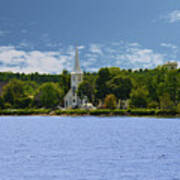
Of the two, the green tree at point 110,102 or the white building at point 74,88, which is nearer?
the green tree at point 110,102

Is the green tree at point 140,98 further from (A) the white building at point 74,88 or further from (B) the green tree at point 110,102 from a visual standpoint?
(A) the white building at point 74,88

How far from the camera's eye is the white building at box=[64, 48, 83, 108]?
420 ft

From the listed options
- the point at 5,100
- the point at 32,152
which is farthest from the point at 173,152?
the point at 5,100

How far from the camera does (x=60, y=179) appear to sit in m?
16.0

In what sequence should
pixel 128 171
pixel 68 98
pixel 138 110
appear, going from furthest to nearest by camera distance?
pixel 68 98, pixel 138 110, pixel 128 171

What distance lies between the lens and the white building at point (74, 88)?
5034 inches

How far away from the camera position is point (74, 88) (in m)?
130

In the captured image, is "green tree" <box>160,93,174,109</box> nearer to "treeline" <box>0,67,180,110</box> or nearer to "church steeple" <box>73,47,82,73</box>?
"treeline" <box>0,67,180,110</box>

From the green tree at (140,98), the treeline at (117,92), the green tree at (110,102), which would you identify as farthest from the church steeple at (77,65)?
the green tree at (140,98)

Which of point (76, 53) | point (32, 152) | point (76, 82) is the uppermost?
point (76, 53)

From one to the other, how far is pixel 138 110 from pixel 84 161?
6687cm

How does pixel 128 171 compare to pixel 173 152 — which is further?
pixel 173 152

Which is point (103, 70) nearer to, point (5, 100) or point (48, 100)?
point (48, 100)

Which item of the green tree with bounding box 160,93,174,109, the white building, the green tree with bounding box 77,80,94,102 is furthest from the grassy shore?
the white building
